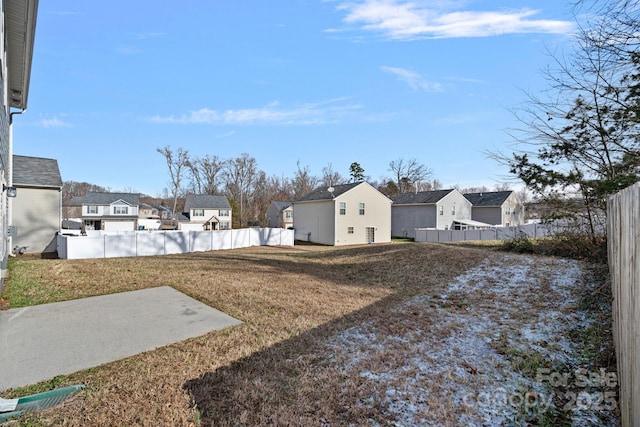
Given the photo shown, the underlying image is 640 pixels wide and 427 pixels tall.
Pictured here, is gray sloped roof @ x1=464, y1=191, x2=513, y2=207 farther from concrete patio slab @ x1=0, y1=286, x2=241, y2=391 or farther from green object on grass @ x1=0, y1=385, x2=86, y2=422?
green object on grass @ x1=0, y1=385, x2=86, y2=422

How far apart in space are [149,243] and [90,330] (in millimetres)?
11749

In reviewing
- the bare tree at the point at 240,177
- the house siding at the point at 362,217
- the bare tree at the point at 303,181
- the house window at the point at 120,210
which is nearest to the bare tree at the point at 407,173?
the bare tree at the point at 303,181

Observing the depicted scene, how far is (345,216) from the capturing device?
24703 mm

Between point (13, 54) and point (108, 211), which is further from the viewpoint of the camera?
point (108, 211)

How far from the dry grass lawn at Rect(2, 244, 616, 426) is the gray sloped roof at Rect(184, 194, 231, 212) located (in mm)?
32027

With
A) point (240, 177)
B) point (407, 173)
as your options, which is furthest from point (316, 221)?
point (240, 177)

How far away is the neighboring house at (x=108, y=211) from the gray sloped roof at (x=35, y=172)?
2111cm

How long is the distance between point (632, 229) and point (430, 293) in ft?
16.3

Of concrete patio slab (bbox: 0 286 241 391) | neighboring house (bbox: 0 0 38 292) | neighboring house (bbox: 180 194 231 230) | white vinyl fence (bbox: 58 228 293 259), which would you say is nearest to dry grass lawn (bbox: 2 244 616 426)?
concrete patio slab (bbox: 0 286 241 391)

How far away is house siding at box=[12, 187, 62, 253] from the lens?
48.2 feet

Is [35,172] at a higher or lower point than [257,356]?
higher

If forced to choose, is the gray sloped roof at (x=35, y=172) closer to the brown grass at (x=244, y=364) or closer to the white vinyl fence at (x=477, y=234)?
the brown grass at (x=244, y=364)

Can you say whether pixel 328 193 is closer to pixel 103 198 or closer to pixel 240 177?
pixel 240 177

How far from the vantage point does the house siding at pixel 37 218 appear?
14680 millimetres
